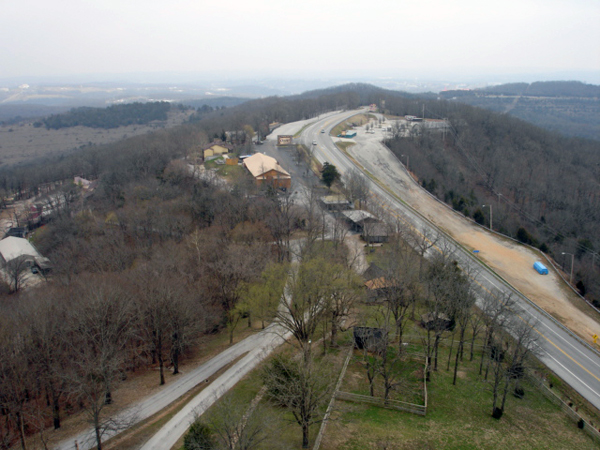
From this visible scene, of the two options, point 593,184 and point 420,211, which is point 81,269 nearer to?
point 420,211

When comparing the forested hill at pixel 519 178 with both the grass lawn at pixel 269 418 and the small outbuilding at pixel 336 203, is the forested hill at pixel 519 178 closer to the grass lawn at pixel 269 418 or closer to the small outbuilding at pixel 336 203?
the small outbuilding at pixel 336 203

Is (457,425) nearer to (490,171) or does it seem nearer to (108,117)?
(490,171)

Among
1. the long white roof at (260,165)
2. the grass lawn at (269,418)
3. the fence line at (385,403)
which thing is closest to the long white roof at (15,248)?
the long white roof at (260,165)

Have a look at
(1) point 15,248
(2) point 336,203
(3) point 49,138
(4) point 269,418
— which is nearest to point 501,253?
(2) point 336,203

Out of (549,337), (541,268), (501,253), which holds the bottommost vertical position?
(549,337)

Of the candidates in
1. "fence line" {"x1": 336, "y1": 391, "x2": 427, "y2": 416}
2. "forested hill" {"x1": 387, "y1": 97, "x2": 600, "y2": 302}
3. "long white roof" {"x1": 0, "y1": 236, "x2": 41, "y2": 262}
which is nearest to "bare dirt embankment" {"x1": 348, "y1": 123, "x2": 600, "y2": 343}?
"forested hill" {"x1": 387, "y1": 97, "x2": 600, "y2": 302}

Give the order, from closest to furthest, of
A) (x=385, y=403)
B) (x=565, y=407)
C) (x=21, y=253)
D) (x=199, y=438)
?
(x=199, y=438) → (x=385, y=403) → (x=565, y=407) → (x=21, y=253)

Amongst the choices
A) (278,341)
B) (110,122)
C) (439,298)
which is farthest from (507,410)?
(110,122)
